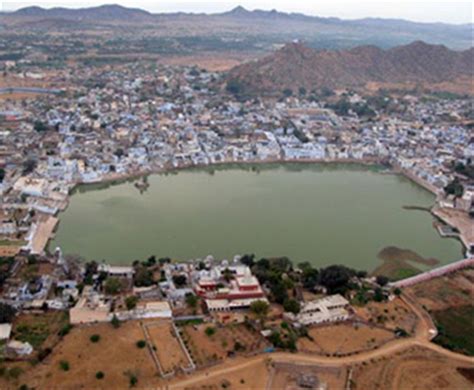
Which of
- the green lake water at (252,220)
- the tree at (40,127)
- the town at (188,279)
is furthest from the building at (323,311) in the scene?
the tree at (40,127)

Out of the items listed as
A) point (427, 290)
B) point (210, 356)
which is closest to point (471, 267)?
point (427, 290)

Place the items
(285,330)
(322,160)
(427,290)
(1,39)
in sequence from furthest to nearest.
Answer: (1,39) < (322,160) < (427,290) < (285,330)

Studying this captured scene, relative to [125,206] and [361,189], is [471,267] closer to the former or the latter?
[361,189]

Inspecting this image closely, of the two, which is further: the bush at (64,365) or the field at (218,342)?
the field at (218,342)

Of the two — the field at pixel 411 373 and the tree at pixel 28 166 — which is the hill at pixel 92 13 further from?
the field at pixel 411 373

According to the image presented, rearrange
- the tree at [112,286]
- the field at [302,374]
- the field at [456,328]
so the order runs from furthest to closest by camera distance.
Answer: the tree at [112,286], the field at [456,328], the field at [302,374]

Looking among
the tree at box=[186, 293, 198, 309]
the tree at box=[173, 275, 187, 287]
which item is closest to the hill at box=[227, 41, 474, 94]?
the tree at box=[173, 275, 187, 287]
